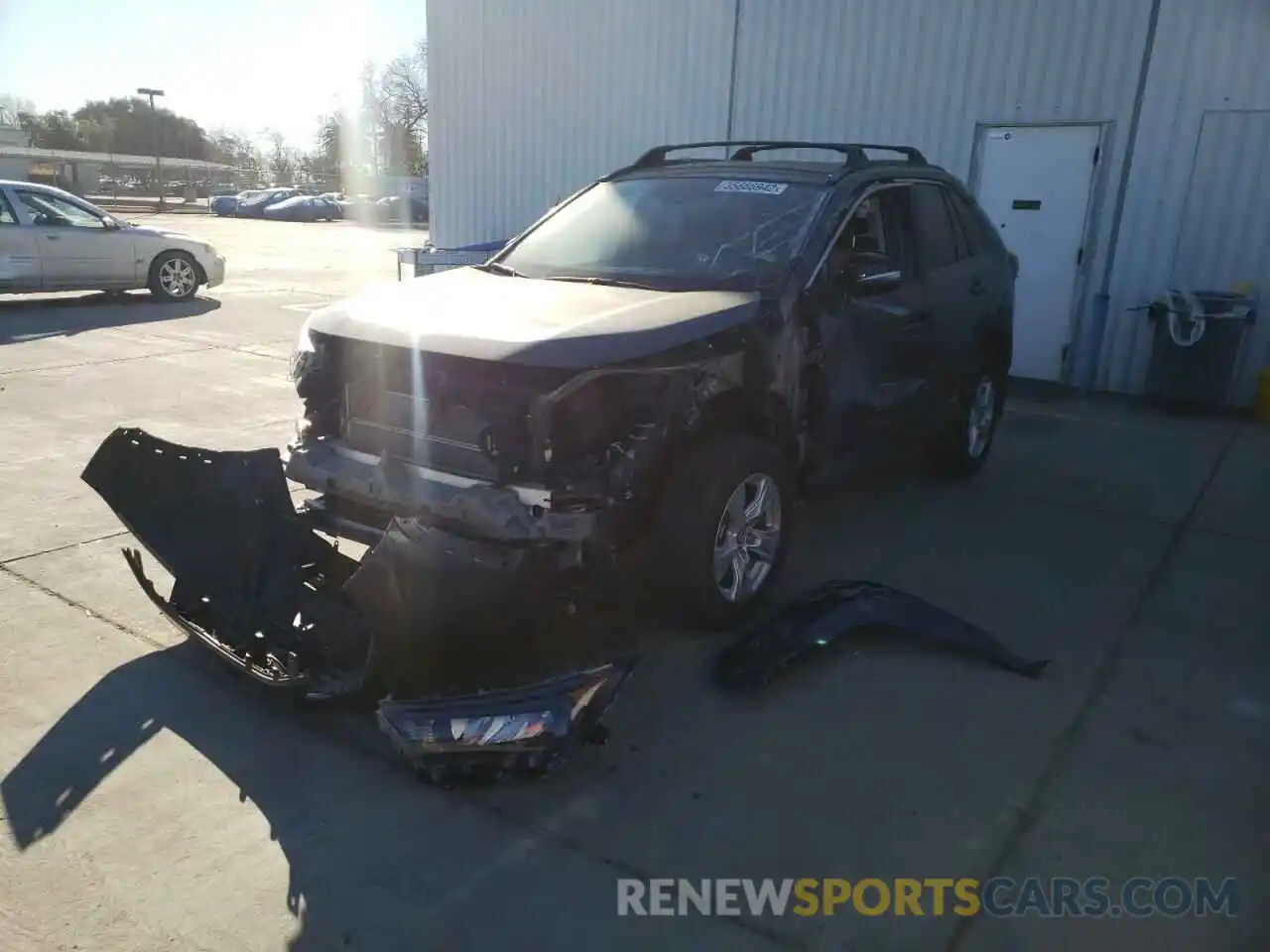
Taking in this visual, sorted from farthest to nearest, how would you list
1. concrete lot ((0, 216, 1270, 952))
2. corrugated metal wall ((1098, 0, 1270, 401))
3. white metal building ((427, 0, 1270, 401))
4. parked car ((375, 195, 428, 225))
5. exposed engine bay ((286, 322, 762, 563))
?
parked car ((375, 195, 428, 225)) < white metal building ((427, 0, 1270, 401)) < corrugated metal wall ((1098, 0, 1270, 401)) < exposed engine bay ((286, 322, 762, 563)) < concrete lot ((0, 216, 1270, 952))

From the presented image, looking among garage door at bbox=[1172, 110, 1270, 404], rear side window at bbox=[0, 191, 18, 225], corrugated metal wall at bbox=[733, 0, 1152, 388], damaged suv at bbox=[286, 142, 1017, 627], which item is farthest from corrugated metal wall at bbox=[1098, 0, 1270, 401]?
rear side window at bbox=[0, 191, 18, 225]

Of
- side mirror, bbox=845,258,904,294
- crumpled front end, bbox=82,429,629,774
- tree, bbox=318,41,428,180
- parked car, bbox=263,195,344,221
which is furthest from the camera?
tree, bbox=318,41,428,180

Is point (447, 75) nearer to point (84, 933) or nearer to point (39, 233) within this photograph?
point (39, 233)

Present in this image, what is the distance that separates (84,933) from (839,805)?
209 cm

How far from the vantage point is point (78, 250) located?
12.6 m

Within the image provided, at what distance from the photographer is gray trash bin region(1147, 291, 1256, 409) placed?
846 cm

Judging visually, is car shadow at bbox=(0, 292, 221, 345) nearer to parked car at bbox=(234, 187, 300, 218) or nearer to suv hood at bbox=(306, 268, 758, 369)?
suv hood at bbox=(306, 268, 758, 369)

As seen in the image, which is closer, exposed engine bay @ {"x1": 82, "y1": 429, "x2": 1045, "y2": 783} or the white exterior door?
exposed engine bay @ {"x1": 82, "y1": 429, "x2": 1045, "y2": 783}

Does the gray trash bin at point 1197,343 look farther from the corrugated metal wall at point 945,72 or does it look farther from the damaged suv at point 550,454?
the damaged suv at point 550,454

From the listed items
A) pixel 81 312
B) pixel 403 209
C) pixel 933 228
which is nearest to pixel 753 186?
pixel 933 228

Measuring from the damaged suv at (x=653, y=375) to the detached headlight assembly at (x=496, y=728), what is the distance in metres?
0.45

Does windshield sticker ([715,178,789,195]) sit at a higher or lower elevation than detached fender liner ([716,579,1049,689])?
higher

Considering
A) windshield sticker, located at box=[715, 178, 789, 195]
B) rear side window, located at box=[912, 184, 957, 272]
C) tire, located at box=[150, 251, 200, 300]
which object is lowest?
tire, located at box=[150, 251, 200, 300]

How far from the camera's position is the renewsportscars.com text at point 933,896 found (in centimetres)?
259
